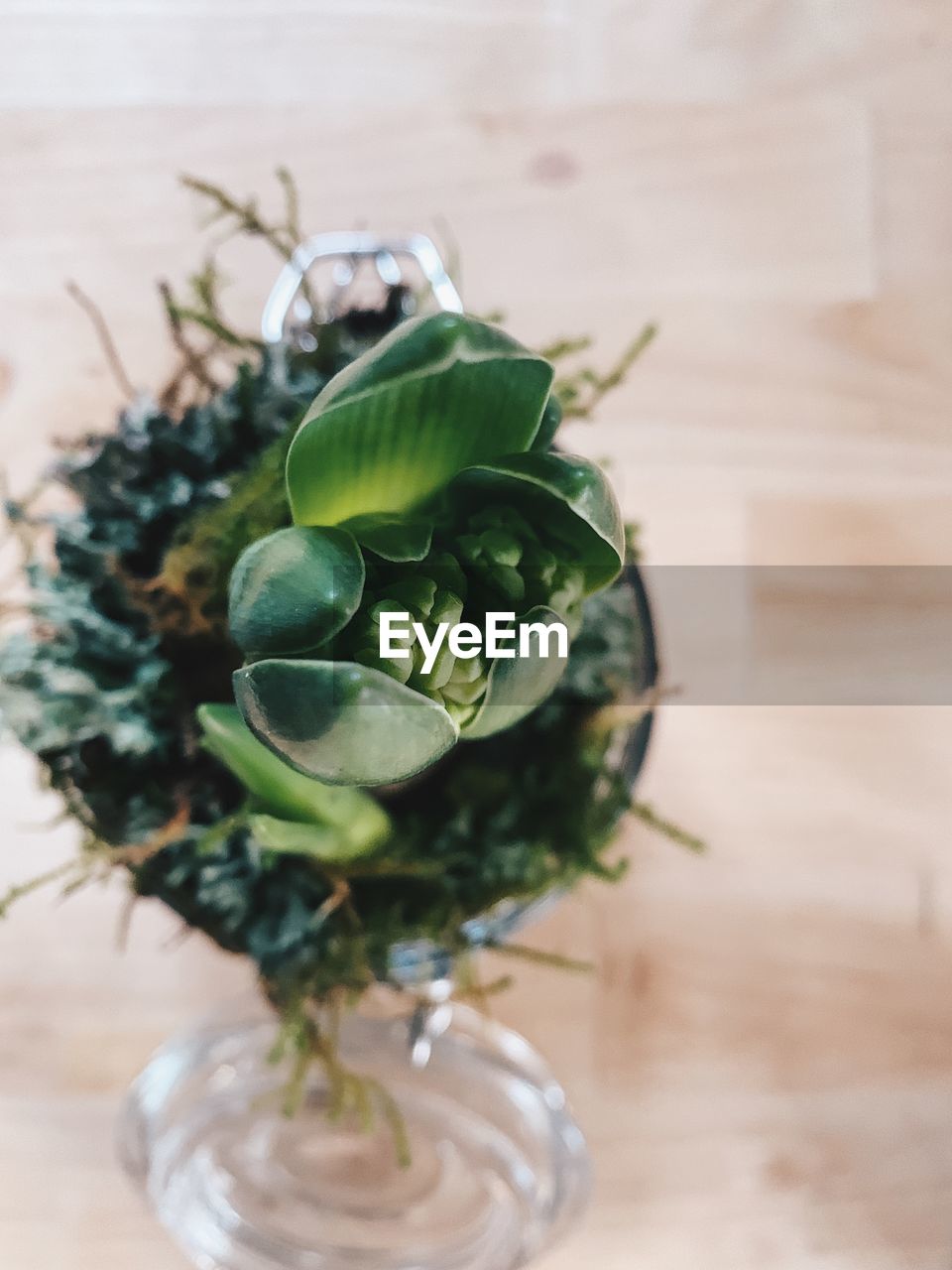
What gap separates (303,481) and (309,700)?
0.06 meters

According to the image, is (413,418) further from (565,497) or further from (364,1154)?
(364,1154)

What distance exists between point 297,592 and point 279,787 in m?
0.09

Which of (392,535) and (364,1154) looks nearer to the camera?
(392,535)

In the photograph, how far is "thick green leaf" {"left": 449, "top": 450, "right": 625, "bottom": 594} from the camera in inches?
8.0

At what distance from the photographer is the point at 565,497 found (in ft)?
0.66

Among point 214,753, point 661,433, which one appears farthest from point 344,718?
point 661,433

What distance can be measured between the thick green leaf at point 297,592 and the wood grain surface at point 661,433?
12.8 inches

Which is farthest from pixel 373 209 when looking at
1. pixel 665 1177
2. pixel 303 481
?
pixel 665 1177

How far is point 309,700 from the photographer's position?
18 cm

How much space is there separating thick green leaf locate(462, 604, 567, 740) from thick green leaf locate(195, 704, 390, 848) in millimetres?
46

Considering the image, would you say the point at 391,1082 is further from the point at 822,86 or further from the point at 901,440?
the point at 822,86

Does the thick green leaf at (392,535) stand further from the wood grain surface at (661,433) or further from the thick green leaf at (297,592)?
the wood grain surface at (661,433)

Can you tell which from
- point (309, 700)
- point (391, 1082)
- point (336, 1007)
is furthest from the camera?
point (391, 1082)

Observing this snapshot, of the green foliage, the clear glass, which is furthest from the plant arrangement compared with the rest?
the clear glass
